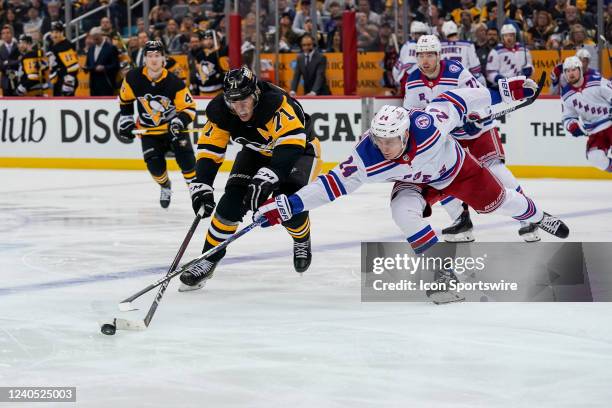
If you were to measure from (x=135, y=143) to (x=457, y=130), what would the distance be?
21.9 ft

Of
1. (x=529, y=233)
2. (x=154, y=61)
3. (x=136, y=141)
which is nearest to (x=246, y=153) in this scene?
(x=529, y=233)

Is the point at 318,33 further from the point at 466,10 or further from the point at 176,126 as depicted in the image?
the point at 176,126

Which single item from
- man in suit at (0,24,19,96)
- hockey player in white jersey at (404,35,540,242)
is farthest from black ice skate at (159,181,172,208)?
man in suit at (0,24,19,96)

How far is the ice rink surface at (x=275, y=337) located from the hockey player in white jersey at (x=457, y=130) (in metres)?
0.31

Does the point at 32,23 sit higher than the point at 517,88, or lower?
lower

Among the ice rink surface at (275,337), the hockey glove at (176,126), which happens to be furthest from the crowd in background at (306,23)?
the ice rink surface at (275,337)

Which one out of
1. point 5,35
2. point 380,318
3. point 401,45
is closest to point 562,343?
point 380,318

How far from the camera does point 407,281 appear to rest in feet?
16.4

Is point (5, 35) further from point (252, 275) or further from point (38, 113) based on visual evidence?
point (252, 275)

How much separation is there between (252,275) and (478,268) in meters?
1.13

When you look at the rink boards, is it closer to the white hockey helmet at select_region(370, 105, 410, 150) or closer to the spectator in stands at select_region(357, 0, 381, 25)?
the spectator in stands at select_region(357, 0, 381, 25)

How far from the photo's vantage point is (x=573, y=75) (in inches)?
328

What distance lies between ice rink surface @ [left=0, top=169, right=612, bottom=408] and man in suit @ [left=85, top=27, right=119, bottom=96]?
5.61m

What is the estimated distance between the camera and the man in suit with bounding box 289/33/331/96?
37.3 feet
